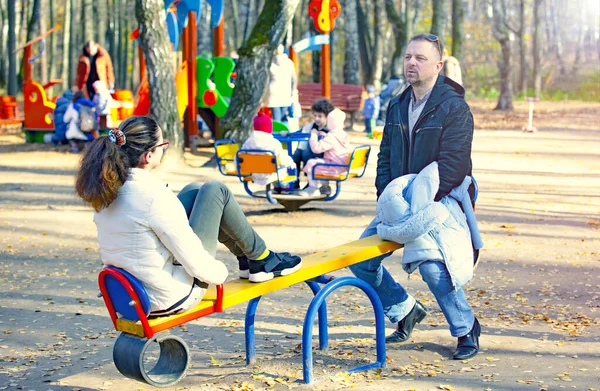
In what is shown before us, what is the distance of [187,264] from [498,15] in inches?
1035

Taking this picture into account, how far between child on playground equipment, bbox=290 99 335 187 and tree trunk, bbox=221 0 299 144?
12.8 feet

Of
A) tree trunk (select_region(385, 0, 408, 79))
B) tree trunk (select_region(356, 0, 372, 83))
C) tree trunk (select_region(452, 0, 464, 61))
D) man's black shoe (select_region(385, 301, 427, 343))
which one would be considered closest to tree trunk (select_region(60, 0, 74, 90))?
tree trunk (select_region(356, 0, 372, 83))

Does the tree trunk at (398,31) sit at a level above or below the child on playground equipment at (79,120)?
above

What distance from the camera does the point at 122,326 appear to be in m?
4.45

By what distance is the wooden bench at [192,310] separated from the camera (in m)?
4.33

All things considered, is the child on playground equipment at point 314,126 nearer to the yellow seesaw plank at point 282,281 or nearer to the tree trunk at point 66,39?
the yellow seesaw plank at point 282,281

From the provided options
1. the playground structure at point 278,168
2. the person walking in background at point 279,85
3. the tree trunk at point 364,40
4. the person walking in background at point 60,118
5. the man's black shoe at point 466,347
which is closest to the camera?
the man's black shoe at point 466,347

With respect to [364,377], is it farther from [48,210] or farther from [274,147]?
[48,210]

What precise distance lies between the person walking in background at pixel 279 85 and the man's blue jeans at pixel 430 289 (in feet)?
37.0

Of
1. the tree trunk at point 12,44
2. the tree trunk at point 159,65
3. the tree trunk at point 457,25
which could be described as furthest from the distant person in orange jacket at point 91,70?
the tree trunk at point 457,25

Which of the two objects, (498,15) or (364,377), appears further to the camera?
(498,15)

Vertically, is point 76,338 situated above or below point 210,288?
below

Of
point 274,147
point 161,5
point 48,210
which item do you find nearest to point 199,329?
point 274,147

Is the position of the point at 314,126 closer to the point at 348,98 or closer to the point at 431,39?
the point at 431,39
